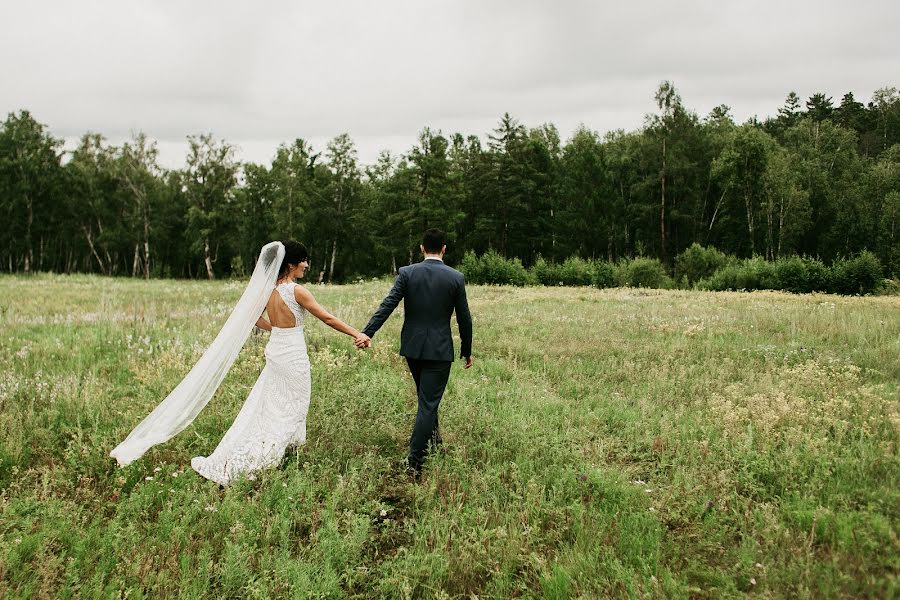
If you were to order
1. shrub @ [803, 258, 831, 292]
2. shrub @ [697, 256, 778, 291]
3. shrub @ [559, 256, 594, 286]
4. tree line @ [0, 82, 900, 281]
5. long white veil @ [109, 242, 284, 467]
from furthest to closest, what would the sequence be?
tree line @ [0, 82, 900, 281] → shrub @ [559, 256, 594, 286] → shrub @ [697, 256, 778, 291] → shrub @ [803, 258, 831, 292] → long white veil @ [109, 242, 284, 467]

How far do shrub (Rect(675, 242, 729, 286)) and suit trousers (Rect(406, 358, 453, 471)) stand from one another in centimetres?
3623

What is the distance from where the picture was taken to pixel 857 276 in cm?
3077

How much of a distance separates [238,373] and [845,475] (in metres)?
8.46

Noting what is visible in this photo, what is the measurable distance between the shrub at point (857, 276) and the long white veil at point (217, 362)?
34.9 m

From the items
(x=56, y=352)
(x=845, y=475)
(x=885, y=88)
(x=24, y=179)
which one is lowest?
(x=845, y=475)

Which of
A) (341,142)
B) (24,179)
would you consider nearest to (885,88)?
(341,142)

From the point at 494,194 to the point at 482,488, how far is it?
55.7 meters

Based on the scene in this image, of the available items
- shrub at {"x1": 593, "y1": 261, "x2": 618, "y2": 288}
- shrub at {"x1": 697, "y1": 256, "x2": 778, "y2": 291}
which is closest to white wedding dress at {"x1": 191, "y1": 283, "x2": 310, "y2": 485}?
shrub at {"x1": 697, "y1": 256, "x2": 778, "y2": 291}

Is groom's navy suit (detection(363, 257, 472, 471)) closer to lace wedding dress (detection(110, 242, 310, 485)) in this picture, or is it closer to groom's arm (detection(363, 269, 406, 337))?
groom's arm (detection(363, 269, 406, 337))

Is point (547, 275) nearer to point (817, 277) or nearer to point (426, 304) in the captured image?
point (817, 277)

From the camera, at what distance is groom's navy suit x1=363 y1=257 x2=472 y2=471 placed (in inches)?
233

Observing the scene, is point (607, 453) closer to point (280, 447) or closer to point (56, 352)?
point (280, 447)

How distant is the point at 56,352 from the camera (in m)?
10.0

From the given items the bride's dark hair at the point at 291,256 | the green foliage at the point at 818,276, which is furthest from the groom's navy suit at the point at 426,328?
the green foliage at the point at 818,276
